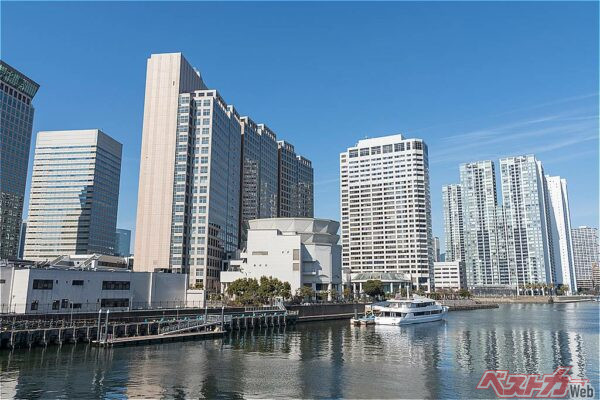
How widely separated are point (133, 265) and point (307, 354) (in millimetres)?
116623

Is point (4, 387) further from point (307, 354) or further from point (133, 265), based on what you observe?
point (133, 265)

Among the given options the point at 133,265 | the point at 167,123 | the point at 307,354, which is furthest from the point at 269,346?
the point at 167,123

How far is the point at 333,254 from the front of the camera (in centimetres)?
17150

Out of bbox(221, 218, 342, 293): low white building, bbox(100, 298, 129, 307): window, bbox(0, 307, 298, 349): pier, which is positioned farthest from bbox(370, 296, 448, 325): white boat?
bbox(100, 298, 129, 307): window

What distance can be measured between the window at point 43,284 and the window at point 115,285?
1226cm

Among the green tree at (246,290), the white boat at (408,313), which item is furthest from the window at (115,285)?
the white boat at (408,313)

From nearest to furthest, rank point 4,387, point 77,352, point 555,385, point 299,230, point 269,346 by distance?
point 4,387 < point 555,385 < point 77,352 < point 269,346 < point 299,230

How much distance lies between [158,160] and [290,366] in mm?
130322

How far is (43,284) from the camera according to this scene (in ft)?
284

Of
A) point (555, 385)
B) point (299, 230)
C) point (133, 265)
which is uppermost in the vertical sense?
point (299, 230)

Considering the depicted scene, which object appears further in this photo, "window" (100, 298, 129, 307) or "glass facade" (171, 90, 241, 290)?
"glass facade" (171, 90, 241, 290)

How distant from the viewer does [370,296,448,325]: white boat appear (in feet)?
410

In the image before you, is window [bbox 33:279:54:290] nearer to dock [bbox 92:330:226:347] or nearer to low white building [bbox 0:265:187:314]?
low white building [bbox 0:265:187:314]

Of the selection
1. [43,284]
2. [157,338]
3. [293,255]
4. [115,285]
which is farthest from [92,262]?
[293,255]
